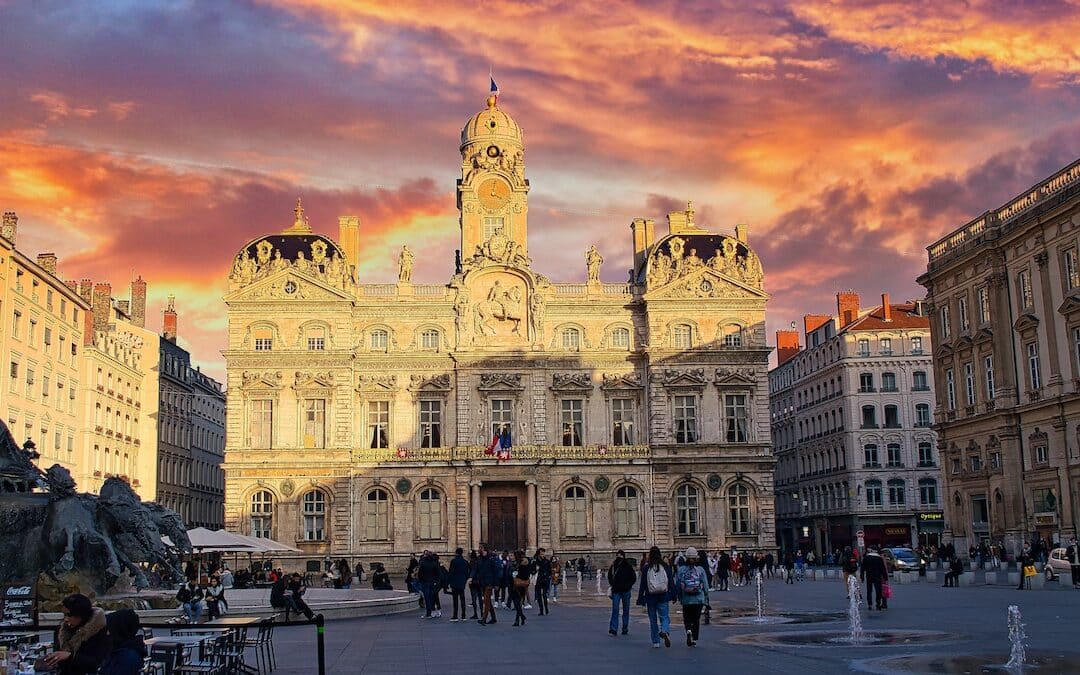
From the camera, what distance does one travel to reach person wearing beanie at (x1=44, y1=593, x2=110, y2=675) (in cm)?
1076

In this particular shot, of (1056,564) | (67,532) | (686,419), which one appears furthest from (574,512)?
(67,532)

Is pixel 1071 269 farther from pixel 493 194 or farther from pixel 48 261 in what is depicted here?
pixel 48 261

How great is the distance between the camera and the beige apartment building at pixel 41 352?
5878cm

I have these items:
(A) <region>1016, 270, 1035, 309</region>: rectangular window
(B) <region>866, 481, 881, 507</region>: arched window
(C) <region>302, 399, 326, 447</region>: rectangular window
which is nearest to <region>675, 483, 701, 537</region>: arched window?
(C) <region>302, 399, 326, 447</region>: rectangular window

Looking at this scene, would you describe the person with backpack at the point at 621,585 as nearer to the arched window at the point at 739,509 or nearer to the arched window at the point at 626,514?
the arched window at the point at 626,514

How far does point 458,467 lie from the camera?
67188 millimetres

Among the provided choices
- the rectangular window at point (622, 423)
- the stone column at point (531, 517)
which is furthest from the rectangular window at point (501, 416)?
the rectangular window at point (622, 423)

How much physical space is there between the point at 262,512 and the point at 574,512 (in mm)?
18043

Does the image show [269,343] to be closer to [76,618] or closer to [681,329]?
[681,329]

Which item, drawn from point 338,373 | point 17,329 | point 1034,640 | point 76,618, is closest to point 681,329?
point 338,373

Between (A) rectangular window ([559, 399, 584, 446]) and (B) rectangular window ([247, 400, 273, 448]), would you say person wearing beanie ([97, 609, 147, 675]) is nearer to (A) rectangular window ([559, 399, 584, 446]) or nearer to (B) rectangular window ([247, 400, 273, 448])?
(B) rectangular window ([247, 400, 273, 448])

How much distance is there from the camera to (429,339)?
69.2m

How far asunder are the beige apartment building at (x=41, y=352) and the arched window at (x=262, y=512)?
36.2 ft

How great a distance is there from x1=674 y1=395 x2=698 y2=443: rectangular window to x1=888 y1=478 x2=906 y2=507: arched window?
975 inches
